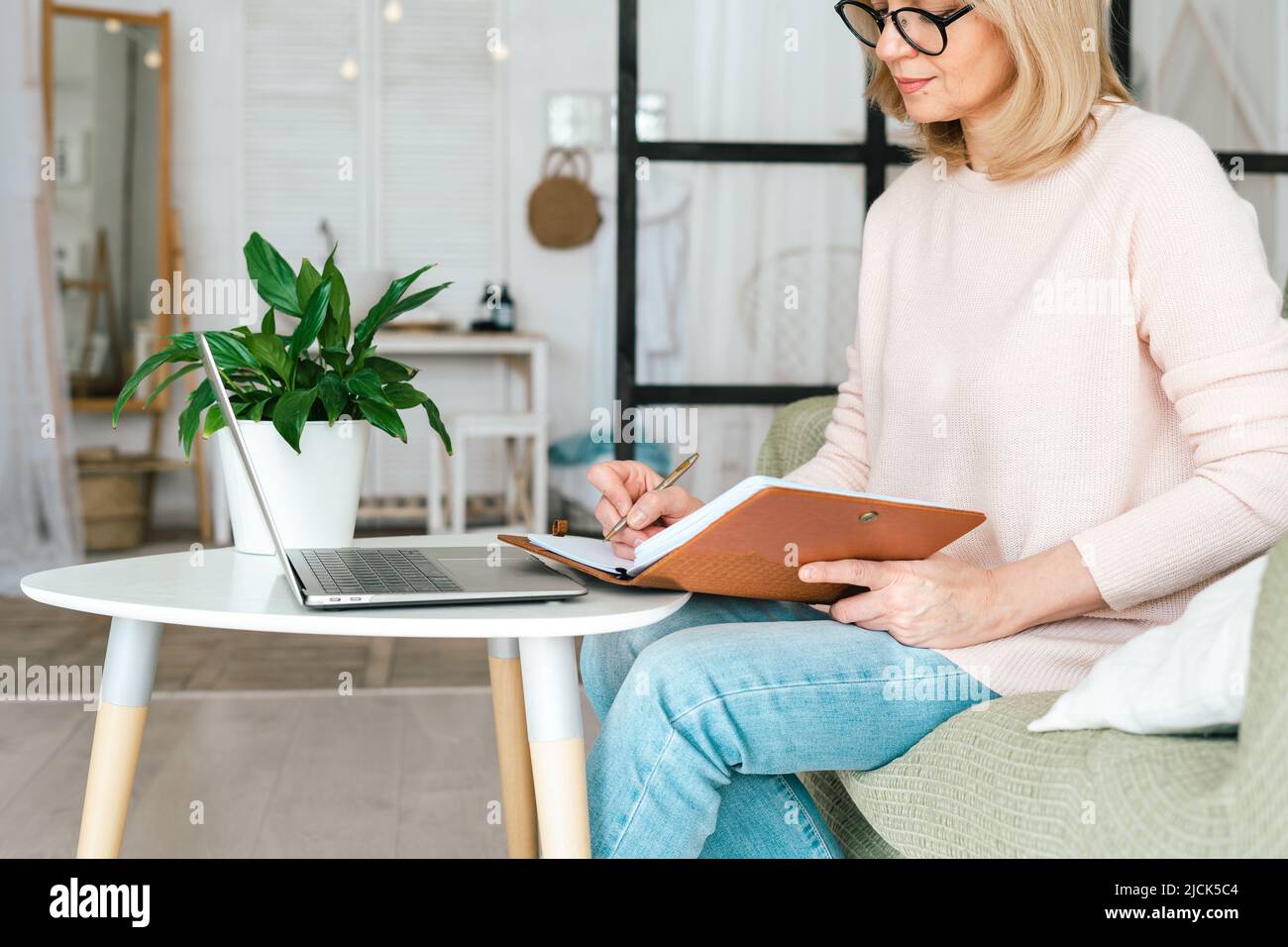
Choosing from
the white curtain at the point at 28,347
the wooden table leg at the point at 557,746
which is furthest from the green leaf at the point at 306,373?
the white curtain at the point at 28,347

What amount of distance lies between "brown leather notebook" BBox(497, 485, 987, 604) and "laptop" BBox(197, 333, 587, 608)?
0.20 ft

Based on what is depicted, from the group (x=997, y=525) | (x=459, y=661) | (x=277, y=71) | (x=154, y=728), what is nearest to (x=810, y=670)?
(x=997, y=525)

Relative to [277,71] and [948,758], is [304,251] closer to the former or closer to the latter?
[277,71]

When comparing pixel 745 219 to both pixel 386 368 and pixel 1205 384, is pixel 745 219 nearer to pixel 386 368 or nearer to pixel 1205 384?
pixel 386 368

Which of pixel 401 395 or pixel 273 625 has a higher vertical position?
pixel 401 395

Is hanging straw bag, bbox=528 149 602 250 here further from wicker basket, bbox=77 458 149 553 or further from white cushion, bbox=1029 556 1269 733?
white cushion, bbox=1029 556 1269 733

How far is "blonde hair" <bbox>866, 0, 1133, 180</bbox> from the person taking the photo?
3.75ft

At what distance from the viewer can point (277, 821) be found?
6.13 feet

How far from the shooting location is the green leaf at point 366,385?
127 cm

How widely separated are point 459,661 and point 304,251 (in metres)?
3.00

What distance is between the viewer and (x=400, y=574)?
1.10 m

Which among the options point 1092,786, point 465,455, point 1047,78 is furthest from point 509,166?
point 1092,786

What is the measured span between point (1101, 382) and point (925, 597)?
0.26m

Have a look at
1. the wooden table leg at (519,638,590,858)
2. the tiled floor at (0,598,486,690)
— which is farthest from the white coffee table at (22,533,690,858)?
the tiled floor at (0,598,486,690)
